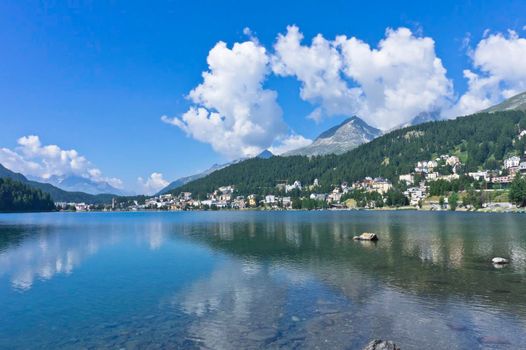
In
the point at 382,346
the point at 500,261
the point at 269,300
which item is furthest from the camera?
the point at 500,261

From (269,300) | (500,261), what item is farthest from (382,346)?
(500,261)

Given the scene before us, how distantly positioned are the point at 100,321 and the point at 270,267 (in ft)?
81.1

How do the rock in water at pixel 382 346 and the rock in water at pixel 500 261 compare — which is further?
the rock in water at pixel 500 261

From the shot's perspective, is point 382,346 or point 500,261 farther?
point 500,261

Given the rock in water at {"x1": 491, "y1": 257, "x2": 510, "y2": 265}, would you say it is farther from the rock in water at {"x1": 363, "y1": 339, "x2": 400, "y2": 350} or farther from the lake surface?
the rock in water at {"x1": 363, "y1": 339, "x2": 400, "y2": 350}

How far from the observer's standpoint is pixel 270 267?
5072 cm

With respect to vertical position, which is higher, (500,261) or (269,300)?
(500,261)

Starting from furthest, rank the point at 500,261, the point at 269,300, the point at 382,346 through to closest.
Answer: the point at 500,261 → the point at 269,300 → the point at 382,346

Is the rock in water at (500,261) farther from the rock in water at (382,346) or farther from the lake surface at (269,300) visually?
the rock in water at (382,346)

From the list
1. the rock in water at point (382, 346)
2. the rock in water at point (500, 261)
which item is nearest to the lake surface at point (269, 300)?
the rock in water at point (500, 261)

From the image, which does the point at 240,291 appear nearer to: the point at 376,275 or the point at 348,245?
the point at 376,275

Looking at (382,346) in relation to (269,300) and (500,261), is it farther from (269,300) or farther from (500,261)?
(500,261)

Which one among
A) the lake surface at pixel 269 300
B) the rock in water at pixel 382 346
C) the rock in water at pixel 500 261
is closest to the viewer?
the rock in water at pixel 382 346

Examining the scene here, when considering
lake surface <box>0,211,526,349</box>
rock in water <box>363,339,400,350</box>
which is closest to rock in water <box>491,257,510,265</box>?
lake surface <box>0,211,526,349</box>
